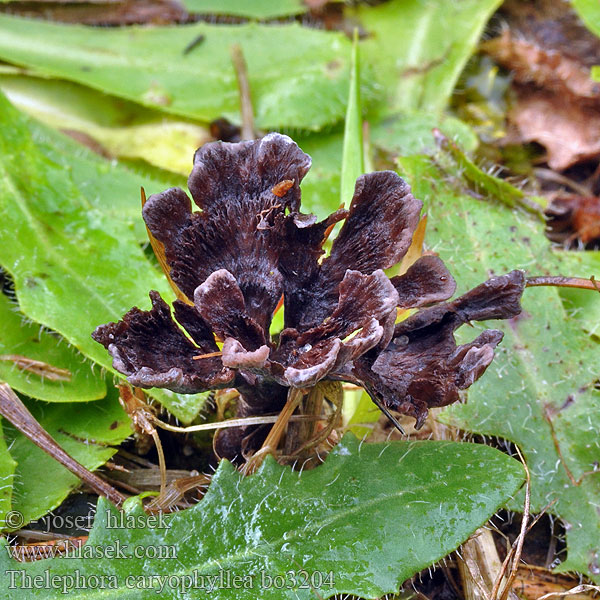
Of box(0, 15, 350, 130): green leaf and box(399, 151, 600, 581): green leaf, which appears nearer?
box(399, 151, 600, 581): green leaf

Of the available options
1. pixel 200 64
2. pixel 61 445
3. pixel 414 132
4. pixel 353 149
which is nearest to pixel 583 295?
pixel 353 149

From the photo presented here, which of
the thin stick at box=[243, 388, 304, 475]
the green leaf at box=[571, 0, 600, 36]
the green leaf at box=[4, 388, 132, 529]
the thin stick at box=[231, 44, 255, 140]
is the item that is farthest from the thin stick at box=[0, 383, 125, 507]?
the green leaf at box=[571, 0, 600, 36]

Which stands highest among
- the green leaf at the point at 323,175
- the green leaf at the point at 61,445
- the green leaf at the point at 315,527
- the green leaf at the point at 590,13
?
the green leaf at the point at 590,13

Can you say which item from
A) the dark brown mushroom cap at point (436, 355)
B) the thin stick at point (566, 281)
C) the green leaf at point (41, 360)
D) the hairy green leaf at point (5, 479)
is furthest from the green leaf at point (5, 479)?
the thin stick at point (566, 281)

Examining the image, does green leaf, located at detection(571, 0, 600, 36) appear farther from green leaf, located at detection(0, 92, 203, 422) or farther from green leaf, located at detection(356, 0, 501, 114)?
green leaf, located at detection(0, 92, 203, 422)

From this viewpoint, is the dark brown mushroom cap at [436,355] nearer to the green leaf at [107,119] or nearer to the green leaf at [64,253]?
the green leaf at [64,253]

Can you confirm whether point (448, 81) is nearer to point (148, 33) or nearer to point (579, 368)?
point (148, 33)
